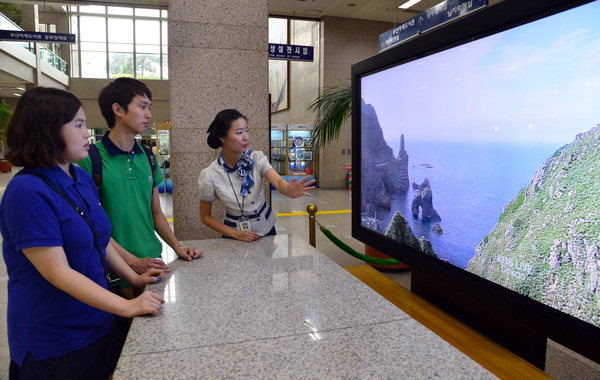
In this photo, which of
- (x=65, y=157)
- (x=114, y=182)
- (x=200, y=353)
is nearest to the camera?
(x=200, y=353)

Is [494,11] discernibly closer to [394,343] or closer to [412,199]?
[412,199]

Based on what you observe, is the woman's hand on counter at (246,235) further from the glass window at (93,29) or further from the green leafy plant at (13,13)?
the glass window at (93,29)

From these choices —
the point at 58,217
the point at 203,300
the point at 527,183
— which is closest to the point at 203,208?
the point at 203,300

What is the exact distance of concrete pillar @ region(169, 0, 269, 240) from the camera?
3.66 meters

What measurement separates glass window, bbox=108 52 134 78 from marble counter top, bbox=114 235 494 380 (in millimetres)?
24115

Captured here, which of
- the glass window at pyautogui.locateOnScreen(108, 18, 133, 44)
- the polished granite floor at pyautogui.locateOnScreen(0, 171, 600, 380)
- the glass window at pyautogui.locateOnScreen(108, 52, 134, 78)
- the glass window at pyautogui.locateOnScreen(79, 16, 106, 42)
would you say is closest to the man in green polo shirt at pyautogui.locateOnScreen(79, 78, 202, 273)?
the polished granite floor at pyautogui.locateOnScreen(0, 171, 600, 380)

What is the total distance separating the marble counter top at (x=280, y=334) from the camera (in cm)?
101

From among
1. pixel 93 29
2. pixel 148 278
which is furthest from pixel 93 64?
pixel 148 278

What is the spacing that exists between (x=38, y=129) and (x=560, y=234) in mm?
1623

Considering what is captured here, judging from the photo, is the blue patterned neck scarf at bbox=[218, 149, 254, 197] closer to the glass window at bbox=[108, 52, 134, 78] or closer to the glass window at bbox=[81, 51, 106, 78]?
the glass window at bbox=[108, 52, 134, 78]

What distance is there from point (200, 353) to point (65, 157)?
760mm

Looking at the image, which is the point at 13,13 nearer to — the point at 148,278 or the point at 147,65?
the point at 147,65

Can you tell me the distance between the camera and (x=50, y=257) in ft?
3.84

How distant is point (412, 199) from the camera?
210 cm
